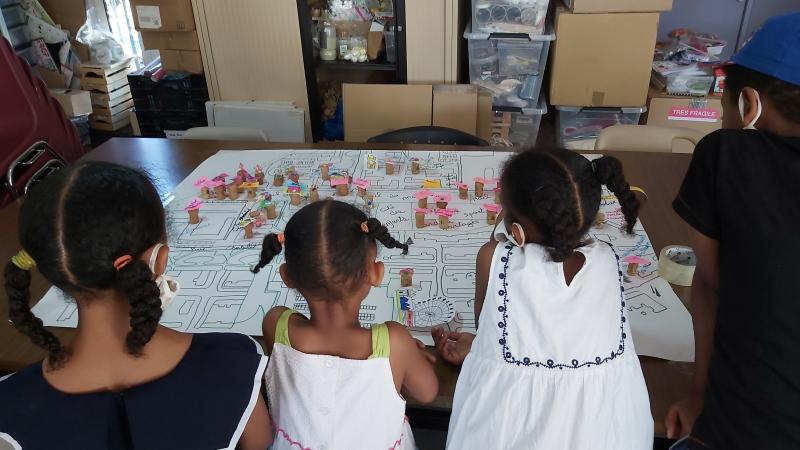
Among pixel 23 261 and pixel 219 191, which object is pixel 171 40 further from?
pixel 23 261

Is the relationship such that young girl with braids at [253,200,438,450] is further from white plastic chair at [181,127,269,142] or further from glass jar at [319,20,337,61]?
glass jar at [319,20,337,61]

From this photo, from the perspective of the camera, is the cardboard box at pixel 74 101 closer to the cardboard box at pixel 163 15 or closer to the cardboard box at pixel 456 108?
the cardboard box at pixel 163 15

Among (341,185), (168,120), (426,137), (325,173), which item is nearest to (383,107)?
(426,137)

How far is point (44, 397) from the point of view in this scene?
0.76m

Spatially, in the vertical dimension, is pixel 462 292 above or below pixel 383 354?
below

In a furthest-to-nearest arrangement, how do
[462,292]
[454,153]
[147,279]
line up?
[454,153], [462,292], [147,279]

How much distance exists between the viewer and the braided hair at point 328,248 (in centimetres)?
85

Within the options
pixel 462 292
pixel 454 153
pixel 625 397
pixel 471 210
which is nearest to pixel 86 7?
pixel 454 153

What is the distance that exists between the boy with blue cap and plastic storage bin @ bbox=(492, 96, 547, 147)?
76.7 inches

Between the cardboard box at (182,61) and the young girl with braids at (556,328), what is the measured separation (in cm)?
250

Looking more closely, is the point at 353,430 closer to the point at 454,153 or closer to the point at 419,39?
the point at 454,153

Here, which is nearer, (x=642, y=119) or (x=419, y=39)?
(x=419, y=39)

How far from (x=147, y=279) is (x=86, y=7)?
363 cm

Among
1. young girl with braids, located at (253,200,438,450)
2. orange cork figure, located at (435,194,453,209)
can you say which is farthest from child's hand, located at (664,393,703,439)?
orange cork figure, located at (435,194,453,209)
